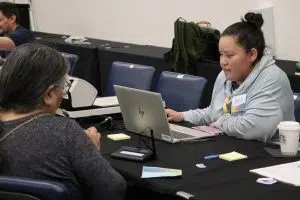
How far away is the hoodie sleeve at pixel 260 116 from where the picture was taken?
2.45 m

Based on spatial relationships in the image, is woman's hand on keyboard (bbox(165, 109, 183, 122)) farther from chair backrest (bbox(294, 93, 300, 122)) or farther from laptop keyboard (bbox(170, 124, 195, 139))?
chair backrest (bbox(294, 93, 300, 122))

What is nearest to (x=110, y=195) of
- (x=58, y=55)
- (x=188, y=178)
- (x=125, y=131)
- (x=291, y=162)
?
(x=188, y=178)

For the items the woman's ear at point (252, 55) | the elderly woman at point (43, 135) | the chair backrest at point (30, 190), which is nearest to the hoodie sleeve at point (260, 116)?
the woman's ear at point (252, 55)

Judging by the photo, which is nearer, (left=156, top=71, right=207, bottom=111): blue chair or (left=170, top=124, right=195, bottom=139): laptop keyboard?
(left=170, top=124, right=195, bottom=139): laptop keyboard

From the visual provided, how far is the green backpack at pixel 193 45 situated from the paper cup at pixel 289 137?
2132 millimetres

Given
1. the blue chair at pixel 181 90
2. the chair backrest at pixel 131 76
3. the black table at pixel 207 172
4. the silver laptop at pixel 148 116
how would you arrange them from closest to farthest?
1. the black table at pixel 207 172
2. the silver laptop at pixel 148 116
3. the blue chair at pixel 181 90
4. the chair backrest at pixel 131 76

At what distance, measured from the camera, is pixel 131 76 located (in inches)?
150

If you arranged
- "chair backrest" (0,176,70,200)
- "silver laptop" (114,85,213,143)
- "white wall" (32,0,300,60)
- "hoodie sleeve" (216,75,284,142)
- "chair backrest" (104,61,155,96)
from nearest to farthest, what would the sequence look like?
"chair backrest" (0,176,70,200)
"silver laptop" (114,85,213,143)
"hoodie sleeve" (216,75,284,142)
"chair backrest" (104,61,155,96)
"white wall" (32,0,300,60)

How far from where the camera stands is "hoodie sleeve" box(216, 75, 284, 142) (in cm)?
245

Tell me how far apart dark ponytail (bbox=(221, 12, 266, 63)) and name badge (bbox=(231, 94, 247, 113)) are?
8.1 inches

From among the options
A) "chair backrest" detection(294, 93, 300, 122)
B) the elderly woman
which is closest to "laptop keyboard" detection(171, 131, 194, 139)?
"chair backrest" detection(294, 93, 300, 122)

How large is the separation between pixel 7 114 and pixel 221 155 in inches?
36.1

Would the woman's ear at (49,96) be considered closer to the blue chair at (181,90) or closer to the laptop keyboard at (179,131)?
the laptop keyboard at (179,131)

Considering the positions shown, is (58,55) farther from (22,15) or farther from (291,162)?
(22,15)
